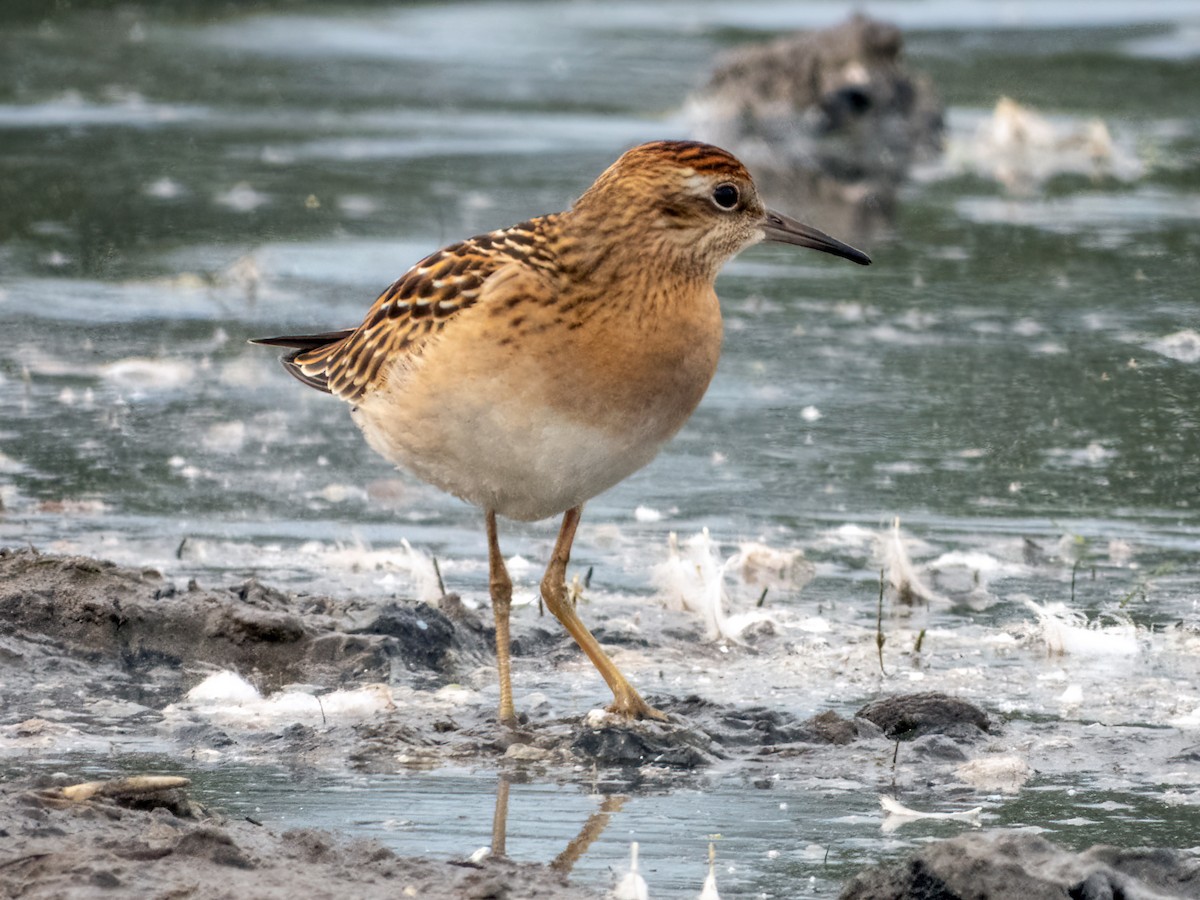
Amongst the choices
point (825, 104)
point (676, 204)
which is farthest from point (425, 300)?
point (825, 104)

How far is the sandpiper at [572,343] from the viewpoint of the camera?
4.93 metres

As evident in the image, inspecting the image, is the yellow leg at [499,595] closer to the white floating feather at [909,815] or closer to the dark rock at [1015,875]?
the white floating feather at [909,815]

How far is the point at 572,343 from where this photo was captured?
4914 mm

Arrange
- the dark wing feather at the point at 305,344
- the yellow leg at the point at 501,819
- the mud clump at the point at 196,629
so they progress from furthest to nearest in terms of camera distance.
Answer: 1. the dark wing feather at the point at 305,344
2. the mud clump at the point at 196,629
3. the yellow leg at the point at 501,819

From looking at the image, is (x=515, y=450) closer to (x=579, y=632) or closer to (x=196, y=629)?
(x=579, y=632)

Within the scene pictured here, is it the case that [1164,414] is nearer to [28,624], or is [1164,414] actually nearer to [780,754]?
[780,754]

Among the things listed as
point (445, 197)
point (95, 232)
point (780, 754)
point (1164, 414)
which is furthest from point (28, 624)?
point (445, 197)

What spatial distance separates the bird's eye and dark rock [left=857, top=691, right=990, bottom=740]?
4.06 ft

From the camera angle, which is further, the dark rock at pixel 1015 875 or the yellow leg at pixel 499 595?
the yellow leg at pixel 499 595

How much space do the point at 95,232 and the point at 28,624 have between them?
5.44 metres

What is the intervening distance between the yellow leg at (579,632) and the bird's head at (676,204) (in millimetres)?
799

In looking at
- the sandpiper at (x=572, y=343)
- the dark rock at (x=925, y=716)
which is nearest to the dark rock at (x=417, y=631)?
the sandpiper at (x=572, y=343)

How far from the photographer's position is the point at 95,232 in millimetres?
10625

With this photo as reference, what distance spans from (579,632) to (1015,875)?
1.83 metres
